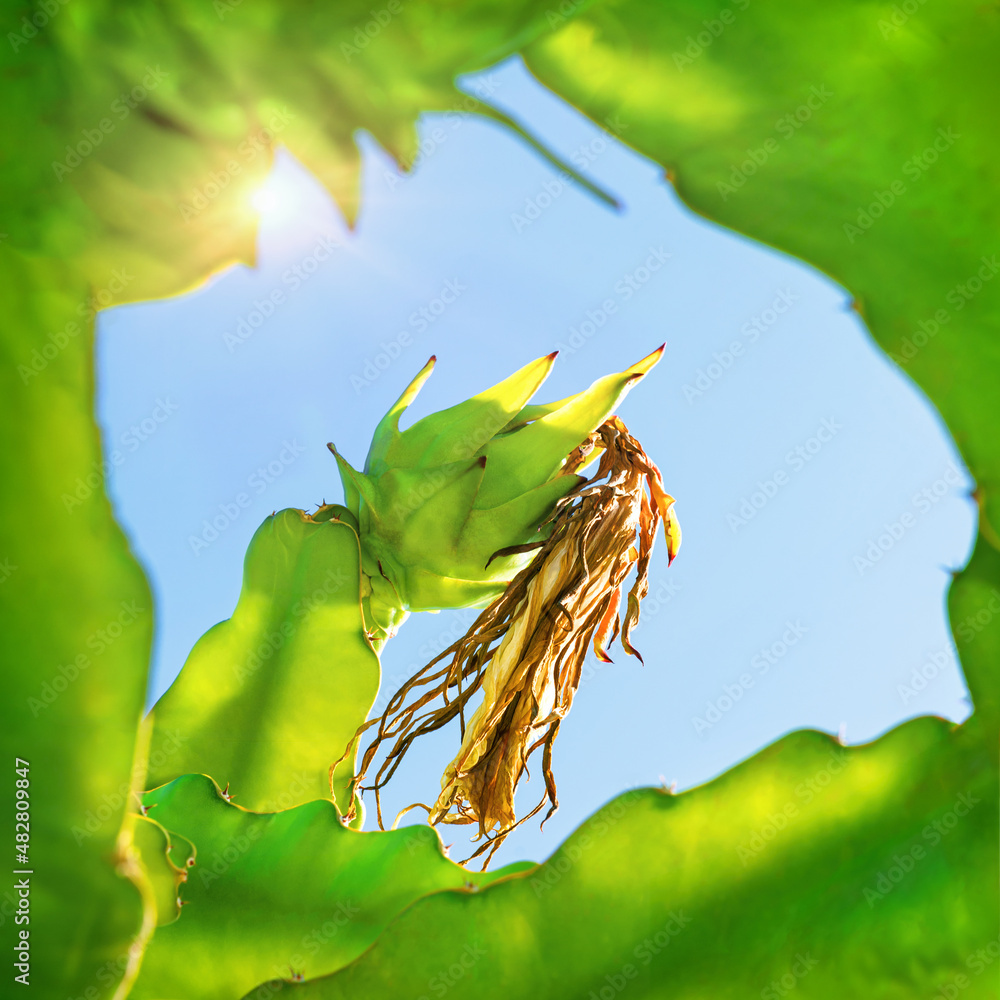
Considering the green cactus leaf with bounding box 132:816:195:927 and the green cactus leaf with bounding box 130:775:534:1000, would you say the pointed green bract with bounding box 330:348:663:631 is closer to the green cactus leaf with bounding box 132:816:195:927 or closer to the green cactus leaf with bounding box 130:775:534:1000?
the green cactus leaf with bounding box 130:775:534:1000

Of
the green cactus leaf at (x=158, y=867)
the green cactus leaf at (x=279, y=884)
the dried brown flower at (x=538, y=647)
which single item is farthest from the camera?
the dried brown flower at (x=538, y=647)

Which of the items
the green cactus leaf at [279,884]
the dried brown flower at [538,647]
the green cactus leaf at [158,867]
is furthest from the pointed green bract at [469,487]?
the green cactus leaf at [158,867]

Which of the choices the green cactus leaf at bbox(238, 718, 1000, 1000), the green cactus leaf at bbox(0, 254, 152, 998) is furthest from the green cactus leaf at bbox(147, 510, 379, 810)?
the green cactus leaf at bbox(0, 254, 152, 998)

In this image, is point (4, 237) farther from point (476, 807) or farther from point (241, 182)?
point (476, 807)

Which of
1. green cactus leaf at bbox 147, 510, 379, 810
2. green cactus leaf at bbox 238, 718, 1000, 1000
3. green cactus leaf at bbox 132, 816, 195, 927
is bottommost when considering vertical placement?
green cactus leaf at bbox 147, 510, 379, 810

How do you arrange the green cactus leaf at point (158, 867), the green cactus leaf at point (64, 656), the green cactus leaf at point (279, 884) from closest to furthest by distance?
the green cactus leaf at point (64, 656), the green cactus leaf at point (158, 867), the green cactus leaf at point (279, 884)

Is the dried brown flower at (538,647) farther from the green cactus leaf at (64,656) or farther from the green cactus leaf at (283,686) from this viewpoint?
the green cactus leaf at (64,656)
